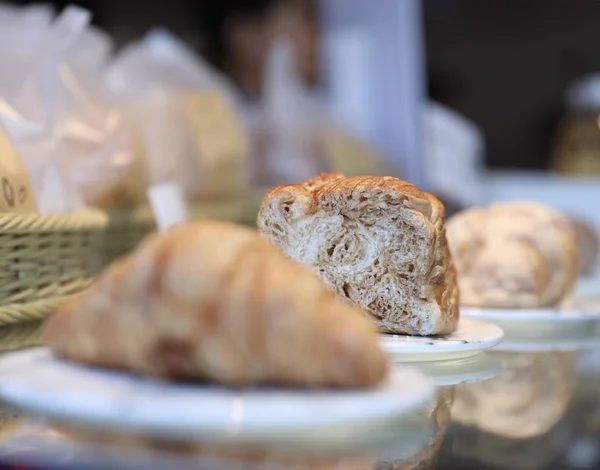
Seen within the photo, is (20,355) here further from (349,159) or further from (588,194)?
(588,194)

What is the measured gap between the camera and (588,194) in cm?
267

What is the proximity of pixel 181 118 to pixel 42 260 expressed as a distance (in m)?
0.58

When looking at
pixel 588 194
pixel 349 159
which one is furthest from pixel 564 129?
pixel 349 159

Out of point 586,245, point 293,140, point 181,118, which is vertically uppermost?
point 181,118

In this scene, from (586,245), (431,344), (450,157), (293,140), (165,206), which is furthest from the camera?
(450,157)

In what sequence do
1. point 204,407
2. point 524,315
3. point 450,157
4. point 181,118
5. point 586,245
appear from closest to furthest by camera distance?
1. point 204,407
2. point 524,315
3. point 181,118
4. point 586,245
5. point 450,157

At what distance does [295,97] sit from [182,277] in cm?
161

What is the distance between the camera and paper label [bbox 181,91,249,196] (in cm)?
177

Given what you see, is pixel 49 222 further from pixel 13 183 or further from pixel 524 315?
pixel 524 315

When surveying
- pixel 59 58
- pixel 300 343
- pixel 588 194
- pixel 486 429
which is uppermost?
pixel 59 58

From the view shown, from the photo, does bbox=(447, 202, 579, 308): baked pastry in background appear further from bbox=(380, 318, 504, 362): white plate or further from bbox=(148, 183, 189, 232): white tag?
bbox=(148, 183, 189, 232): white tag

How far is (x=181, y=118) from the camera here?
5.67 ft

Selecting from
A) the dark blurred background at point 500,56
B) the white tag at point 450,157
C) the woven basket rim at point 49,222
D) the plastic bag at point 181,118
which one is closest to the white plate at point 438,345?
the woven basket rim at point 49,222

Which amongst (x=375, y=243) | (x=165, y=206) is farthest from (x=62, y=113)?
(x=375, y=243)
